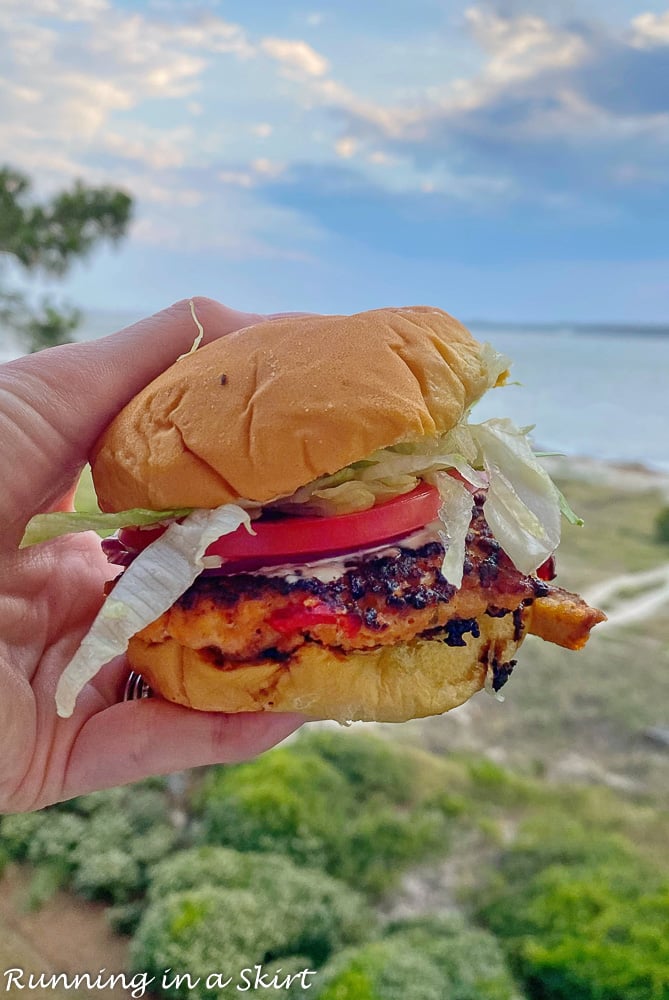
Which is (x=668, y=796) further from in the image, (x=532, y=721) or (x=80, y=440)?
(x=80, y=440)

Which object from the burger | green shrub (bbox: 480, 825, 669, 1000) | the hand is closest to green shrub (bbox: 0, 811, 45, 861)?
the hand

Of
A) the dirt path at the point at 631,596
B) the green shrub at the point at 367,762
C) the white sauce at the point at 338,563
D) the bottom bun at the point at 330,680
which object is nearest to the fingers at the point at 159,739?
the bottom bun at the point at 330,680

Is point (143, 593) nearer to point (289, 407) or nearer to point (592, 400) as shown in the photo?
point (289, 407)

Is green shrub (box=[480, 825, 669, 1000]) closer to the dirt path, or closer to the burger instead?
the burger

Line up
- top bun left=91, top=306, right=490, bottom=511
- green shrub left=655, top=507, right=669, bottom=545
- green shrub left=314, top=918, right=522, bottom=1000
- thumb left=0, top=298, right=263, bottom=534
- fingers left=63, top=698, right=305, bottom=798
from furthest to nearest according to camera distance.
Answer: green shrub left=655, top=507, right=669, bottom=545
green shrub left=314, top=918, right=522, bottom=1000
thumb left=0, top=298, right=263, bottom=534
fingers left=63, top=698, right=305, bottom=798
top bun left=91, top=306, right=490, bottom=511

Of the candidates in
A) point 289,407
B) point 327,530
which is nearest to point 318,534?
point 327,530

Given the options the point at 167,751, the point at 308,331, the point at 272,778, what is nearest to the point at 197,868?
the point at 272,778
